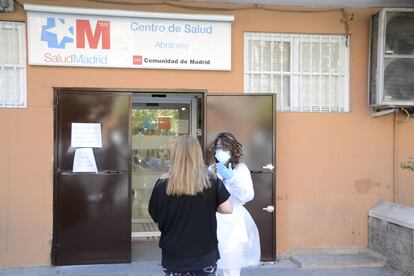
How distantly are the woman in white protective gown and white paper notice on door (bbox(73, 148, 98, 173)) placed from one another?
7.73ft

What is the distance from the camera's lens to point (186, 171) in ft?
10.1

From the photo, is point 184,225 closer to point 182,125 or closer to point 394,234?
point 394,234

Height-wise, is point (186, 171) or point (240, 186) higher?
point (186, 171)

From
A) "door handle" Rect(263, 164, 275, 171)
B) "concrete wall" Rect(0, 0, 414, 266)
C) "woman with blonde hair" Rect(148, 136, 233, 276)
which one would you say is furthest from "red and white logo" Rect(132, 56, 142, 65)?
"woman with blonde hair" Rect(148, 136, 233, 276)

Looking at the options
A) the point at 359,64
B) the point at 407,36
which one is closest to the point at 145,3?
the point at 359,64

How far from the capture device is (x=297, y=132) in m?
6.32

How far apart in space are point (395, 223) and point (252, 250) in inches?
99.0

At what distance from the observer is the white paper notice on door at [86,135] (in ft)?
19.1

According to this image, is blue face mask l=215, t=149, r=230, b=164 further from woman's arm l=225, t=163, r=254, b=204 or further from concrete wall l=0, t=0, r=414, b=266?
concrete wall l=0, t=0, r=414, b=266

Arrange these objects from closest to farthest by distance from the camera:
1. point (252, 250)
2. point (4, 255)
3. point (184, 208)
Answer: point (184, 208)
point (252, 250)
point (4, 255)

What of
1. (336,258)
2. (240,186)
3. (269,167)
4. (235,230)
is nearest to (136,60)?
(269,167)

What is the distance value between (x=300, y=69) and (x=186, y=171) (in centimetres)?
379

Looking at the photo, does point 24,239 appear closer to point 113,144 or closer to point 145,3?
point 113,144

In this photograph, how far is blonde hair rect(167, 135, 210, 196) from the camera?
10.0ft
